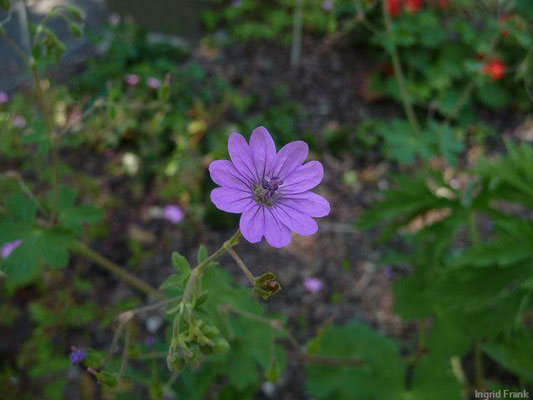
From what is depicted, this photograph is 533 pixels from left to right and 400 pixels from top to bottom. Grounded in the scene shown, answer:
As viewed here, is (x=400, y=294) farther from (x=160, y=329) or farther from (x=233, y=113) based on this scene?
(x=233, y=113)

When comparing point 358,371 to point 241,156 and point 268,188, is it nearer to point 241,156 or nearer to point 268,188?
point 268,188

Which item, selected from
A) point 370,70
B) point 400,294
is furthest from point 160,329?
point 370,70

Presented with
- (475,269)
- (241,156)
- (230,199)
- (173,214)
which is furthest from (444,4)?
(230,199)

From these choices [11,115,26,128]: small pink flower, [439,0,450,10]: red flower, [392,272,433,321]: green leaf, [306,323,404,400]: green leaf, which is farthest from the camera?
[439,0,450,10]: red flower

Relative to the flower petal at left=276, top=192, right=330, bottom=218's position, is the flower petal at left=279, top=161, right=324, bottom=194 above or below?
above

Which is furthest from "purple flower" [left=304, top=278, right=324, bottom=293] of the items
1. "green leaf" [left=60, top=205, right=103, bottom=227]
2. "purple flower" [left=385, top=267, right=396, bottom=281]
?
"green leaf" [left=60, top=205, right=103, bottom=227]

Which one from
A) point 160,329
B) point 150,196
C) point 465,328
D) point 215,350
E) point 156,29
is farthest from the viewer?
point 156,29

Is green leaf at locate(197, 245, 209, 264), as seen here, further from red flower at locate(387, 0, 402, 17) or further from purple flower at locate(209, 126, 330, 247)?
red flower at locate(387, 0, 402, 17)
